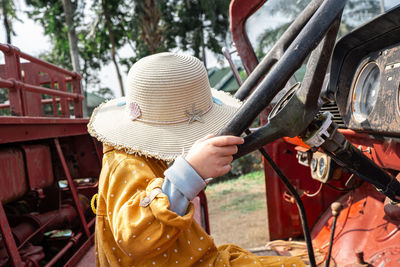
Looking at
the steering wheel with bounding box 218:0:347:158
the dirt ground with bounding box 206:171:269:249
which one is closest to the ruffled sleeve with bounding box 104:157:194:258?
the steering wheel with bounding box 218:0:347:158

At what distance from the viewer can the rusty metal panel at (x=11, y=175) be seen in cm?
206

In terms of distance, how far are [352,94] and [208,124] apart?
2.60 ft

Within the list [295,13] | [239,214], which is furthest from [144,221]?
[239,214]

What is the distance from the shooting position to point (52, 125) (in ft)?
8.50

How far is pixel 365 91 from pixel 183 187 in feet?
Answer: 3.52

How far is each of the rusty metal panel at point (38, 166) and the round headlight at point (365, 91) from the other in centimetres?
198

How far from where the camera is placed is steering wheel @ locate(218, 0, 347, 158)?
87 cm

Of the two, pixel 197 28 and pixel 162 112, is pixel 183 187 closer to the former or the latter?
pixel 162 112

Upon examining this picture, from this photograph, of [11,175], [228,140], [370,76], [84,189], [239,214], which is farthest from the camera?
[239,214]

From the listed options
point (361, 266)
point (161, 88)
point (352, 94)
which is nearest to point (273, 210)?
point (361, 266)

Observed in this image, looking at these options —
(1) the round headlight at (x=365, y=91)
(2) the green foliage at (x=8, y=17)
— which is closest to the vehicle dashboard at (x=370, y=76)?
(1) the round headlight at (x=365, y=91)

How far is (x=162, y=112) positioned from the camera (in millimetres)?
1253

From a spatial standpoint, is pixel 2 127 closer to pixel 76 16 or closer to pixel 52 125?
pixel 52 125

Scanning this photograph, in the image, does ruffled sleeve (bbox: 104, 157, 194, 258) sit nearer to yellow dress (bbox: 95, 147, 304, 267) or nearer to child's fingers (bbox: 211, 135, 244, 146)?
yellow dress (bbox: 95, 147, 304, 267)
